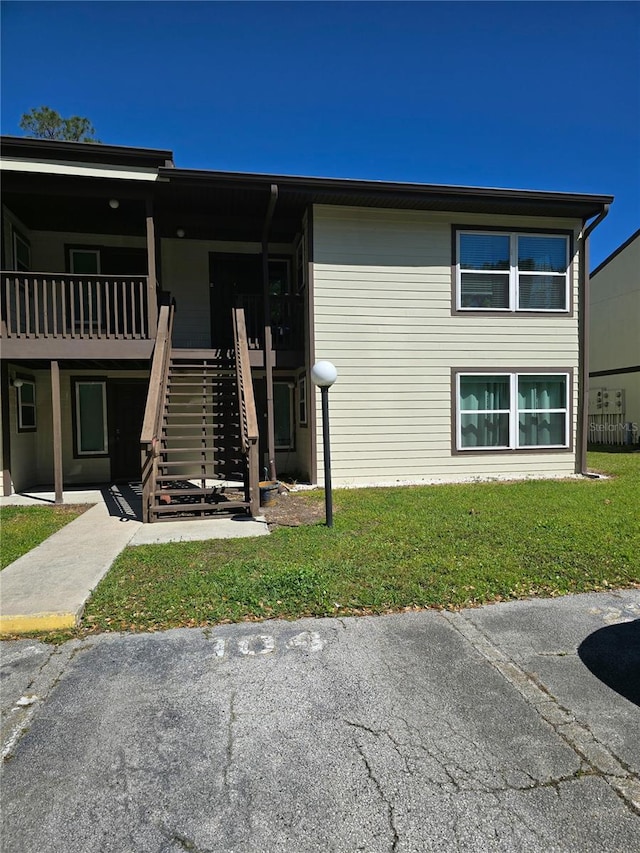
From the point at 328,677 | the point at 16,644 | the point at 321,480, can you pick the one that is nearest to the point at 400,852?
the point at 328,677

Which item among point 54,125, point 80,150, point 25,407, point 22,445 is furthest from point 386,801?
point 54,125

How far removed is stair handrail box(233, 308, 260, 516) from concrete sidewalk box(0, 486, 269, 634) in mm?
399

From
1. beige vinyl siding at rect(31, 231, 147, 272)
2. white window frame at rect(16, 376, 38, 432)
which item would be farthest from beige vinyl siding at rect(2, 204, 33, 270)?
white window frame at rect(16, 376, 38, 432)

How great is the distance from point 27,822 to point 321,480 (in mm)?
8251

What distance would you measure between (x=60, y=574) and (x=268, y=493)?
4104 millimetres

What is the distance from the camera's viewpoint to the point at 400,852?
5.88ft

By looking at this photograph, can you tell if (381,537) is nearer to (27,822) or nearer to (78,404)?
(27,822)

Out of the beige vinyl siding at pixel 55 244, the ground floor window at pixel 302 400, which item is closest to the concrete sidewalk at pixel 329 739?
the ground floor window at pixel 302 400

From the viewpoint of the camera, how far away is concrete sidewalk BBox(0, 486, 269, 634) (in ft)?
12.5

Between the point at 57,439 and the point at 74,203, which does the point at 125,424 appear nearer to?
the point at 57,439

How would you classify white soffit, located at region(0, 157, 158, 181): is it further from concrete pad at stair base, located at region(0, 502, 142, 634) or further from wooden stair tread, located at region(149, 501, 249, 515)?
concrete pad at stair base, located at region(0, 502, 142, 634)

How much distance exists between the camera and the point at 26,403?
10703mm

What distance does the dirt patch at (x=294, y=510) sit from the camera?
6961 mm

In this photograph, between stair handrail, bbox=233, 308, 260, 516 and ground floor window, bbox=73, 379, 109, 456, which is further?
ground floor window, bbox=73, 379, 109, 456
